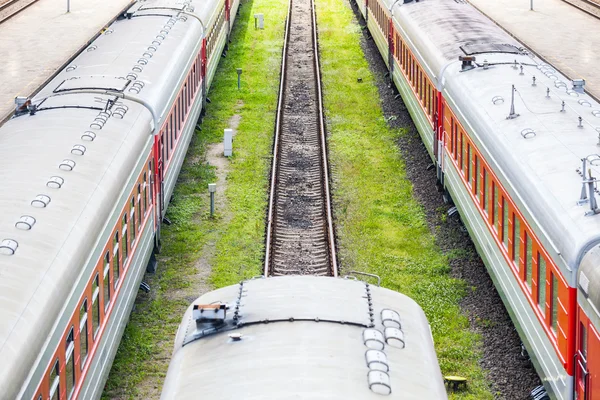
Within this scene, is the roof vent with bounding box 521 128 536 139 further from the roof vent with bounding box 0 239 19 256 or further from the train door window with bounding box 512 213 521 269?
the roof vent with bounding box 0 239 19 256

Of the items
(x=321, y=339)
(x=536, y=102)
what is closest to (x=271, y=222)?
(x=536, y=102)

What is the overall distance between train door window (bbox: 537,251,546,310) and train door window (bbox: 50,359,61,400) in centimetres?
602

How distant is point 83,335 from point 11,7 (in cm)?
4157

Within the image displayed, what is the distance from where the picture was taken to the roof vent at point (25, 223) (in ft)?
35.0

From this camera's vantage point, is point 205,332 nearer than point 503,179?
Yes

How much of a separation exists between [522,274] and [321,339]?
677cm

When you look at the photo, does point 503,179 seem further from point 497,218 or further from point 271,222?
point 271,222

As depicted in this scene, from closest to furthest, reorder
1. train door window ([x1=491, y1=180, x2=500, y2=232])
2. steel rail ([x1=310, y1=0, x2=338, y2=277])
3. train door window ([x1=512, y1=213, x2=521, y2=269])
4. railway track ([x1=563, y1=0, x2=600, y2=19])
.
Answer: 1. train door window ([x1=512, y1=213, x2=521, y2=269])
2. train door window ([x1=491, y1=180, x2=500, y2=232])
3. steel rail ([x1=310, y1=0, x2=338, y2=277])
4. railway track ([x1=563, y1=0, x2=600, y2=19])

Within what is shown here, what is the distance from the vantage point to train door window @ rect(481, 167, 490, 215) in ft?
53.7

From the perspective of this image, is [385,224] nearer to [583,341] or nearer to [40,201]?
[583,341]

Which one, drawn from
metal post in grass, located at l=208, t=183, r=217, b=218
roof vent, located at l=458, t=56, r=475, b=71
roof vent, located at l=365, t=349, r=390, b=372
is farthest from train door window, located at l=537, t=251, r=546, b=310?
metal post in grass, located at l=208, t=183, r=217, b=218

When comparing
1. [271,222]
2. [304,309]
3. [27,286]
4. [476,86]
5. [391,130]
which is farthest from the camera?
[391,130]

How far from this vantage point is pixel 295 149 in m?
26.3

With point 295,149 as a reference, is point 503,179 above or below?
above
